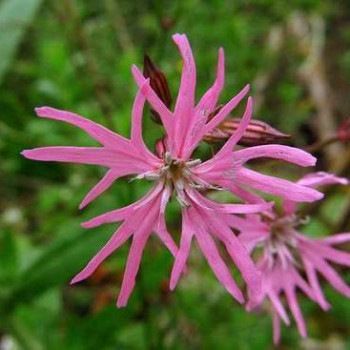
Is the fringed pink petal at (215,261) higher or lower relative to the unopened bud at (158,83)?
lower

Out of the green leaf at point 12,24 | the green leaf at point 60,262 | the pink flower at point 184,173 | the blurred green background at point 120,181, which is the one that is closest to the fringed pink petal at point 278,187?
the pink flower at point 184,173

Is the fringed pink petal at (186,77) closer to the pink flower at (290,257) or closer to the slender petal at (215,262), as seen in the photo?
the slender petal at (215,262)

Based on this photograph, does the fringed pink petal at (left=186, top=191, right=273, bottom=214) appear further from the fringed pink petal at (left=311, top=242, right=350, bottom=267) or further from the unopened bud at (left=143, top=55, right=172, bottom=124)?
the fringed pink petal at (left=311, top=242, right=350, bottom=267)

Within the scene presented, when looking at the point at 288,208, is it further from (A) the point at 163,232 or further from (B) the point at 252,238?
(A) the point at 163,232

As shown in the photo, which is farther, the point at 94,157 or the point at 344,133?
the point at 344,133

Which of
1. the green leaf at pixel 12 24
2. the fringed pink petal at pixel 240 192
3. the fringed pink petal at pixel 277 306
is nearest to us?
the fringed pink petal at pixel 240 192

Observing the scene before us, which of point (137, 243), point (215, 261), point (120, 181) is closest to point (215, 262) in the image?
point (215, 261)

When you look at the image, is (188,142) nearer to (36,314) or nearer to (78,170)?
(36,314)
